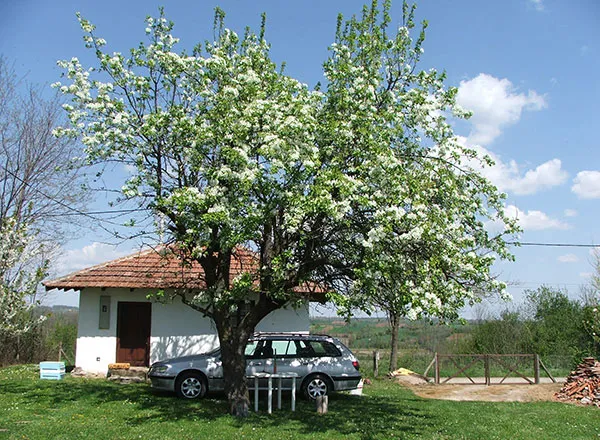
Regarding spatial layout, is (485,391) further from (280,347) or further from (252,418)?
(252,418)

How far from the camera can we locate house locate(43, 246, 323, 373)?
1792 cm

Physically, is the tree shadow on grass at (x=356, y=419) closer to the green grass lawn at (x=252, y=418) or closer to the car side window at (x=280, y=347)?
the green grass lawn at (x=252, y=418)

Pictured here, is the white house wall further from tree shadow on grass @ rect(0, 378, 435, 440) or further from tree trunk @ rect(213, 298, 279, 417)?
tree trunk @ rect(213, 298, 279, 417)

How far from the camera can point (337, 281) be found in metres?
11.3

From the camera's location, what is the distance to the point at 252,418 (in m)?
11.5

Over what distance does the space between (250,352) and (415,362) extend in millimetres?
13597

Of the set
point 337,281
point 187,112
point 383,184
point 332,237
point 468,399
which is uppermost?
point 187,112

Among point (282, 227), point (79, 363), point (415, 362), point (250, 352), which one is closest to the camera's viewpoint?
point (282, 227)

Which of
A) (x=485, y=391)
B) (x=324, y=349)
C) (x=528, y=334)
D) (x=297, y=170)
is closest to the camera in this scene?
(x=297, y=170)

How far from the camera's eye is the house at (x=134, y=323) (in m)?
17.9

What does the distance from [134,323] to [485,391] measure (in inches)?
492

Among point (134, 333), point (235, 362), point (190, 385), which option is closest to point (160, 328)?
point (134, 333)

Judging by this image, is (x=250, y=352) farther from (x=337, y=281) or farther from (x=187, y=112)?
(x=187, y=112)

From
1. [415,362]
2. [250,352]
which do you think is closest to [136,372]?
[250,352]
